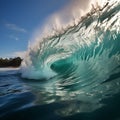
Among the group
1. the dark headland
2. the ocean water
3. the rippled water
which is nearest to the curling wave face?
the ocean water

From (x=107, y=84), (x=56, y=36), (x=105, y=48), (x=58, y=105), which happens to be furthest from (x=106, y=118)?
(x=56, y=36)

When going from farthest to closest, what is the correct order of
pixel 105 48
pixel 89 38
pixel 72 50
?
pixel 72 50 → pixel 89 38 → pixel 105 48

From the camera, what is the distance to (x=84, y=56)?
8.71 m

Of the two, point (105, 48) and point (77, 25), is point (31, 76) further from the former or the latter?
point (105, 48)

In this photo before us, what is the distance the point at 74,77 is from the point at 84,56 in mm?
2156

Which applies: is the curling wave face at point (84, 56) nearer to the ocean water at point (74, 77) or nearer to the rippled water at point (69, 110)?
the ocean water at point (74, 77)

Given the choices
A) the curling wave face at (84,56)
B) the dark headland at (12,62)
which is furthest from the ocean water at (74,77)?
the dark headland at (12,62)

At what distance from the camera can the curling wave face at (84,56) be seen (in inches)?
196

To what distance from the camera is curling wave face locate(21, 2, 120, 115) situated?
499 cm

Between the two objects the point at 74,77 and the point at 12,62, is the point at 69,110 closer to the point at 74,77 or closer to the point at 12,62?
the point at 74,77

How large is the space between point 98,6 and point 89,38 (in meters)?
1.26

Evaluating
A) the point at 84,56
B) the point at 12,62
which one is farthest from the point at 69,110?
the point at 12,62

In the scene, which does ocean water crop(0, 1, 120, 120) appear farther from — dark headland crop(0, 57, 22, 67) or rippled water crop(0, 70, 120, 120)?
dark headland crop(0, 57, 22, 67)

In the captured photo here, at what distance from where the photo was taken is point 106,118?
267 cm
